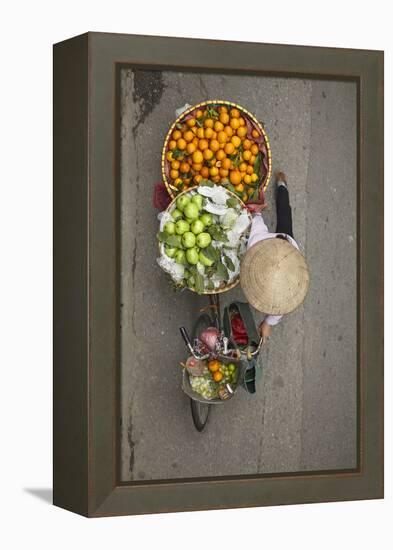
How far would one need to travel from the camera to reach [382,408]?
368 inches

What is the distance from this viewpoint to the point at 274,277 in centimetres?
841

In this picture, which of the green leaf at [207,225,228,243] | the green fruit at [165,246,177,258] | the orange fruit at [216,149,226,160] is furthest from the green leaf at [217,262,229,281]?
the orange fruit at [216,149,226,160]

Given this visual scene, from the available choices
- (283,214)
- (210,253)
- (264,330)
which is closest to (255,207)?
(283,214)

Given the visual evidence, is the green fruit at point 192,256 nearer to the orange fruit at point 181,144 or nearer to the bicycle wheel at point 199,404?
the bicycle wheel at point 199,404

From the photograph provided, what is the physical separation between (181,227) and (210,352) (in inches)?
28.8

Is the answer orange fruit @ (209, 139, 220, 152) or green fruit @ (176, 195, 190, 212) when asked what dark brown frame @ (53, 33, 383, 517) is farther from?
orange fruit @ (209, 139, 220, 152)

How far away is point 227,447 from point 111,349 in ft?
3.09

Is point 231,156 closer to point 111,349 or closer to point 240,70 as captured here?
point 240,70

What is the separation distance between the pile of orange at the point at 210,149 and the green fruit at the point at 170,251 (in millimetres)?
373

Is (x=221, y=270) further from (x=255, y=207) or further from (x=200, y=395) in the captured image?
(x=200, y=395)

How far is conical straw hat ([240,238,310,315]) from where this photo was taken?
8.41 meters

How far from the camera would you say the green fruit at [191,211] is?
8.48 metres

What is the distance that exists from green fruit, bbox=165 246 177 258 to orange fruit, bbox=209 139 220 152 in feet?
1.99

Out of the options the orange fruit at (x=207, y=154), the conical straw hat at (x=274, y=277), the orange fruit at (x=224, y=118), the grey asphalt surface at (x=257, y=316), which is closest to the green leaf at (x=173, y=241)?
the grey asphalt surface at (x=257, y=316)
